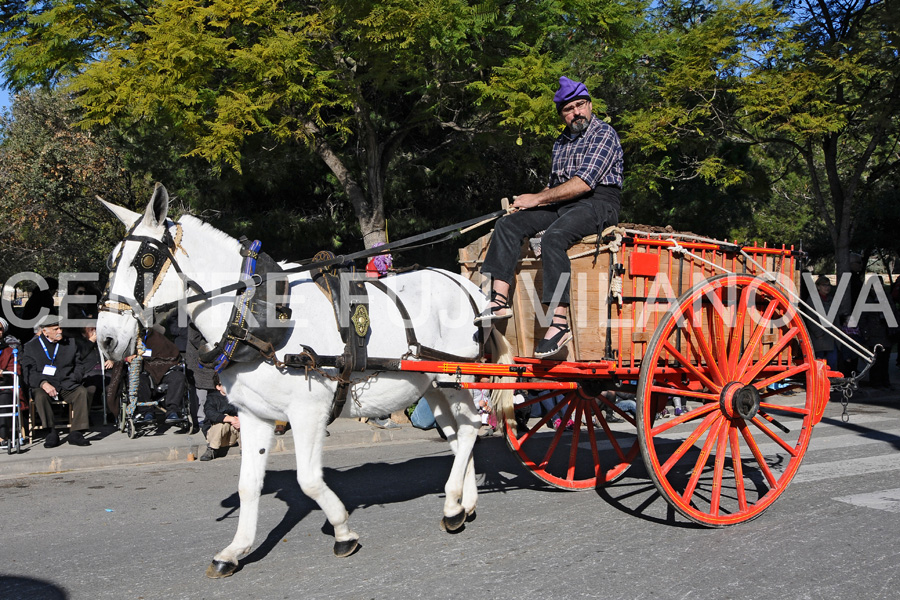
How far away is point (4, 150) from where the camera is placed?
21266 mm

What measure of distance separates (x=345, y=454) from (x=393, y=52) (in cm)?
525

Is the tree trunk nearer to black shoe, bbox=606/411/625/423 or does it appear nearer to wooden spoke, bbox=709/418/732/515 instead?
black shoe, bbox=606/411/625/423

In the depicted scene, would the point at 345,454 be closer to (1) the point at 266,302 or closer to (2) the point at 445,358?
(2) the point at 445,358

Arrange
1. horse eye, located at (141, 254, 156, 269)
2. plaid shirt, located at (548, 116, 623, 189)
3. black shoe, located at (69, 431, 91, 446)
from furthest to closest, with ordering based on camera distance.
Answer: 1. black shoe, located at (69, 431, 91, 446)
2. plaid shirt, located at (548, 116, 623, 189)
3. horse eye, located at (141, 254, 156, 269)

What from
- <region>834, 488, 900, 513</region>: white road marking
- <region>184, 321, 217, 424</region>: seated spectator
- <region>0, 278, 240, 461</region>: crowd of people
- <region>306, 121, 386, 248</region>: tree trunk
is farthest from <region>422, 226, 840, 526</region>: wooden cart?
<region>306, 121, 386, 248</region>: tree trunk

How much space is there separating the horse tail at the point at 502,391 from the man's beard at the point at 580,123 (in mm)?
1670

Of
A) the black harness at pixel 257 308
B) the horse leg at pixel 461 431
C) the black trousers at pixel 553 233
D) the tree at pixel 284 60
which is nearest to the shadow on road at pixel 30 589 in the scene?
the black harness at pixel 257 308

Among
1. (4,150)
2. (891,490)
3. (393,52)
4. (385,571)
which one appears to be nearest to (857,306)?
(891,490)

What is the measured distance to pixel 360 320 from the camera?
197 inches

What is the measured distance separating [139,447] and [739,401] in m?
7.23

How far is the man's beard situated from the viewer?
581 centimetres

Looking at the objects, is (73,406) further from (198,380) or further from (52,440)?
(198,380)

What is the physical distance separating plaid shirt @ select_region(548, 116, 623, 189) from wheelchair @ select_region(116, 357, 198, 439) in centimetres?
683

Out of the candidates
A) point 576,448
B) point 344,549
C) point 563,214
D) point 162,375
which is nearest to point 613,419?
point 576,448
